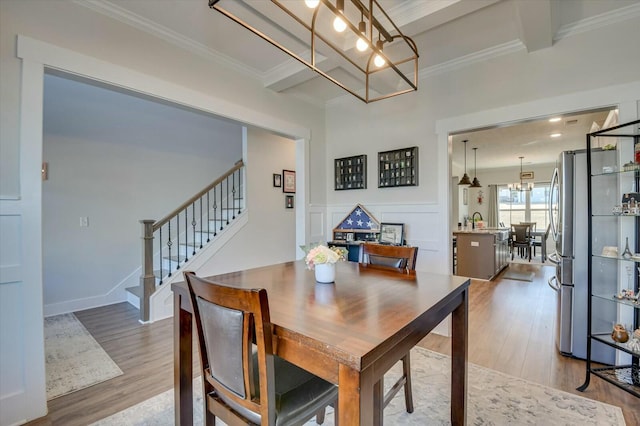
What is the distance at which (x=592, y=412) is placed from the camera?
1845 mm

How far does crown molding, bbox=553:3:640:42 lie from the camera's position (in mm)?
2191

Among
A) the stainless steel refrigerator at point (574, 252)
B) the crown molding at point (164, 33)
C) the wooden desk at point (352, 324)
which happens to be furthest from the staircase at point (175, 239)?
the stainless steel refrigerator at point (574, 252)

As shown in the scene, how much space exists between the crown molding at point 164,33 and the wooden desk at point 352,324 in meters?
2.08

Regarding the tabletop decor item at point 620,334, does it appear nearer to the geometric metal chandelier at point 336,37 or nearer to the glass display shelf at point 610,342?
the glass display shelf at point 610,342

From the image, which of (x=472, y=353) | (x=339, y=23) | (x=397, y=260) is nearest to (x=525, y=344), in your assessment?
(x=472, y=353)

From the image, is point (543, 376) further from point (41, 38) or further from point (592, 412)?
point (41, 38)

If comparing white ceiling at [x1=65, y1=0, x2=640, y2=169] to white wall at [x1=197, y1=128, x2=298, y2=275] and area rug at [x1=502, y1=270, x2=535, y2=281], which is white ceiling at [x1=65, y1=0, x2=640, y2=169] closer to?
white wall at [x1=197, y1=128, x2=298, y2=275]

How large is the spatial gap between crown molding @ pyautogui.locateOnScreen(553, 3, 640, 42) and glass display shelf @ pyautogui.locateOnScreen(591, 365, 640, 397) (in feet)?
8.50

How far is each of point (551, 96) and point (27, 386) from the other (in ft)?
14.1

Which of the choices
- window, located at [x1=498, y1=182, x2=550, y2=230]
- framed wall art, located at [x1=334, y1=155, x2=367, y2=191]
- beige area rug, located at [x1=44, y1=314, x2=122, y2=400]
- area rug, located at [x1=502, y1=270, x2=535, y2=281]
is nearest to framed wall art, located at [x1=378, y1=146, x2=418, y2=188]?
framed wall art, located at [x1=334, y1=155, x2=367, y2=191]

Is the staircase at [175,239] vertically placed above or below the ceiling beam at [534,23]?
below

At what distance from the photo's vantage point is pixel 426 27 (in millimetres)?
2189

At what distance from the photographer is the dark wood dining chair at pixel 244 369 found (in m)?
1.00

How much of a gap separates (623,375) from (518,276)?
3.96m
